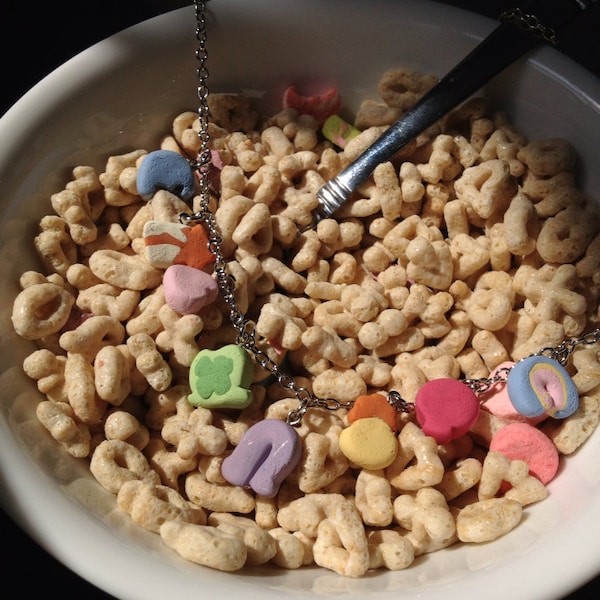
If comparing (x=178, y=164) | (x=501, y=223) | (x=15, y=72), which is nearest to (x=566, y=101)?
(x=501, y=223)

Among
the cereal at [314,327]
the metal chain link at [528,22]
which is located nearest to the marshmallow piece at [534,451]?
the cereal at [314,327]

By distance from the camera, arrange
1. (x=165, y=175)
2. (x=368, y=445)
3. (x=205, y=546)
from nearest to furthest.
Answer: (x=205, y=546)
(x=368, y=445)
(x=165, y=175)

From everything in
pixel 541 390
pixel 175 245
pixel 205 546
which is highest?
pixel 541 390

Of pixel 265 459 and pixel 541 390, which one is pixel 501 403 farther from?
pixel 265 459

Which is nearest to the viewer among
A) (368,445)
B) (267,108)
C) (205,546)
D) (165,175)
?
(205,546)

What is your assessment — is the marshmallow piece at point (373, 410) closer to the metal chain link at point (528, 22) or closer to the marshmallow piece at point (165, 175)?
the marshmallow piece at point (165, 175)

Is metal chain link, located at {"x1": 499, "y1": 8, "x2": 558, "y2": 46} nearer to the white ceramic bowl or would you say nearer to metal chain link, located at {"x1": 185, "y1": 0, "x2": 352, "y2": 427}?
the white ceramic bowl

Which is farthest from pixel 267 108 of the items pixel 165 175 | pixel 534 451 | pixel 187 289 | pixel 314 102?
pixel 534 451

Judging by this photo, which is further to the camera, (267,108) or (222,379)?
(267,108)

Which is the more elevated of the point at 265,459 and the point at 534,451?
the point at 534,451
